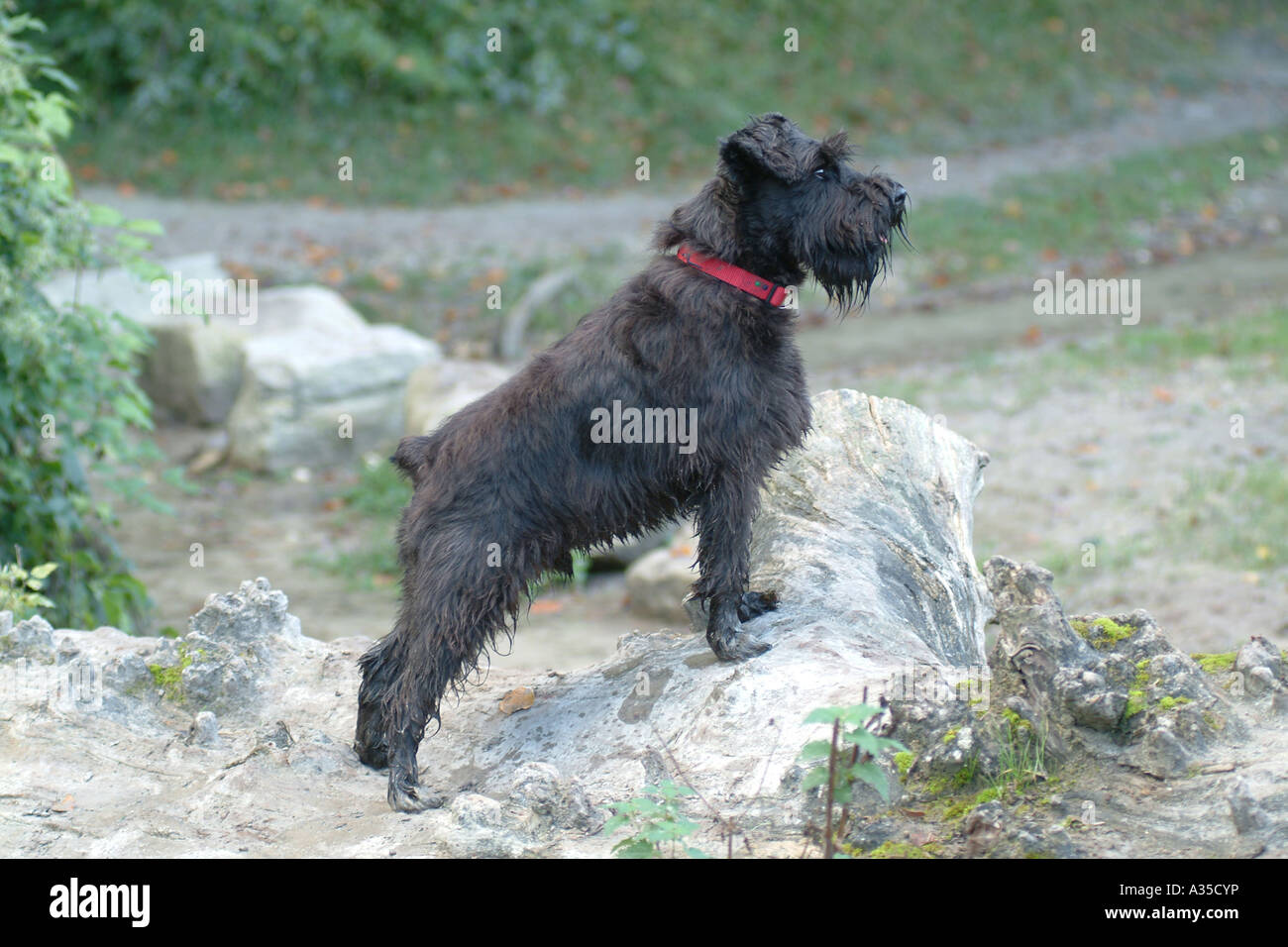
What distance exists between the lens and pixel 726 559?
188 inches

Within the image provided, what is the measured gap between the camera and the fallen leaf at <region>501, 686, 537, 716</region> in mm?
4973

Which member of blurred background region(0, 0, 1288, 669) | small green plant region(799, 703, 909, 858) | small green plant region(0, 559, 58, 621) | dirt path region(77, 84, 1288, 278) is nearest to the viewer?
small green plant region(799, 703, 909, 858)

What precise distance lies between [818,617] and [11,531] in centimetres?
449

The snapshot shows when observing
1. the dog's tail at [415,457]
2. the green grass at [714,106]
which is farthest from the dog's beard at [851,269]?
the green grass at [714,106]

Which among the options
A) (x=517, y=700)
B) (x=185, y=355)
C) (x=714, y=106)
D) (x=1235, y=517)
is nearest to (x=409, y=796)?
(x=517, y=700)

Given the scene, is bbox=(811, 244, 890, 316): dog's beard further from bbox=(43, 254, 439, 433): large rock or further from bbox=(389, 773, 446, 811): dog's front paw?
bbox=(43, 254, 439, 433): large rock

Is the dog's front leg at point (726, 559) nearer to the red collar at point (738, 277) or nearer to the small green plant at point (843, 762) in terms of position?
the red collar at point (738, 277)

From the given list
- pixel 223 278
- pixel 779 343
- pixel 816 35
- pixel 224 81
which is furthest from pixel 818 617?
pixel 816 35

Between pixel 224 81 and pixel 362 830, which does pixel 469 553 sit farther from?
pixel 224 81

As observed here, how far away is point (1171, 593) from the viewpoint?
8617 mm

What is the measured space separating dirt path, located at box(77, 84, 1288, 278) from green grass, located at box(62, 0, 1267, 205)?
55cm

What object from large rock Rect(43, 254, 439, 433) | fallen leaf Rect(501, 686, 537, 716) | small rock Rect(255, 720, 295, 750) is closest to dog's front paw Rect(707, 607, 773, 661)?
fallen leaf Rect(501, 686, 537, 716)

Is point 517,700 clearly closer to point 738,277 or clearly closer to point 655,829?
point 655,829

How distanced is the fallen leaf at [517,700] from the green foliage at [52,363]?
2.87 m
